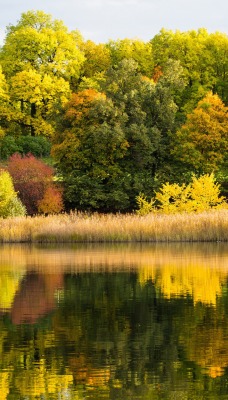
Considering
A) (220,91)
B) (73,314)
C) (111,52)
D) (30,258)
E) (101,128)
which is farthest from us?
(111,52)

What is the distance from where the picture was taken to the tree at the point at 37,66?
73.7 meters

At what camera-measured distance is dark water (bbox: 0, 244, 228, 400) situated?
10281 millimetres

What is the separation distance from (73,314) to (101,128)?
4093 cm

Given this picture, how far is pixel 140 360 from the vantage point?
11641 mm

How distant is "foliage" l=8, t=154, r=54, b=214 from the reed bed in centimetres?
1541

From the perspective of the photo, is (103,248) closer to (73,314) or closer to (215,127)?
(73,314)

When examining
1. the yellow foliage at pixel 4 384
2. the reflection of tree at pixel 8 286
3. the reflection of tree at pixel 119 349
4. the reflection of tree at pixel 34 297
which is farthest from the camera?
the reflection of tree at pixel 8 286

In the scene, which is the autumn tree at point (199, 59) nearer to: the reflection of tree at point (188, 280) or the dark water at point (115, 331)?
the reflection of tree at point (188, 280)

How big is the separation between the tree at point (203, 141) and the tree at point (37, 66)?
53.6 feet

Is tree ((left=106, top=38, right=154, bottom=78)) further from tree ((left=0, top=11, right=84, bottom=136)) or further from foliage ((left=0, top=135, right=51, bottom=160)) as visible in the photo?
foliage ((left=0, top=135, right=51, bottom=160))

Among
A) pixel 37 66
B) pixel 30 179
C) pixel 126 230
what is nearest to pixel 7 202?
pixel 30 179

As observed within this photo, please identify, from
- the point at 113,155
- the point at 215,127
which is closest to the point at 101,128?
the point at 113,155

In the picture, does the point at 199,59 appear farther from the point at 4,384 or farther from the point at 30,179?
the point at 4,384

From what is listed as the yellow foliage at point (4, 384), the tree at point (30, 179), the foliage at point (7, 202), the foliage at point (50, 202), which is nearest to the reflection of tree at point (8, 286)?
the yellow foliage at point (4, 384)
